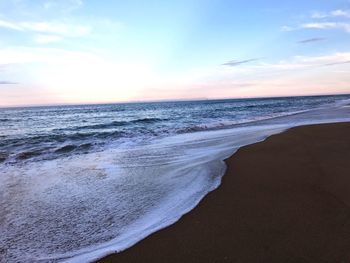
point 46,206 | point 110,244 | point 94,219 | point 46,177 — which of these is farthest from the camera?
point 46,177

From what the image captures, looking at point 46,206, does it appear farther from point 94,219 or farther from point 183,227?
point 183,227

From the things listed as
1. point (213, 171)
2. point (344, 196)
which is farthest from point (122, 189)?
point (344, 196)

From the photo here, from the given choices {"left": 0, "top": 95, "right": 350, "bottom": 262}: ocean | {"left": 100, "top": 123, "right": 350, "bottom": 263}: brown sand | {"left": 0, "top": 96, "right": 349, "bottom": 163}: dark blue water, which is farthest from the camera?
{"left": 0, "top": 96, "right": 349, "bottom": 163}: dark blue water

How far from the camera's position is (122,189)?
5520 mm

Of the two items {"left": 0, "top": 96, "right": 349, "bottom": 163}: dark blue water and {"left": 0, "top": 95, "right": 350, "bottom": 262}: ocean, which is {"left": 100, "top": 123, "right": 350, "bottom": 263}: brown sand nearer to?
{"left": 0, "top": 95, "right": 350, "bottom": 262}: ocean

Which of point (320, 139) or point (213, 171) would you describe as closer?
point (213, 171)

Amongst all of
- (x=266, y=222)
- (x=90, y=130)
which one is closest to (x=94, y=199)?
(x=266, y=222)

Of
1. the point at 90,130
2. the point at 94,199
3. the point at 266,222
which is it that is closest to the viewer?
the point at 266,222

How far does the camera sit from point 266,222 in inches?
137

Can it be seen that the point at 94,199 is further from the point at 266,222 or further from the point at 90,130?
the point at 90,130

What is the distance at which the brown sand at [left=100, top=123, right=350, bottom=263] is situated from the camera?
2832mm

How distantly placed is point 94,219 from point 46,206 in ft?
4.00

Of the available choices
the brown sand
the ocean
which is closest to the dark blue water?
the ocean

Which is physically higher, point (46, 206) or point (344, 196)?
point (344, 196)
